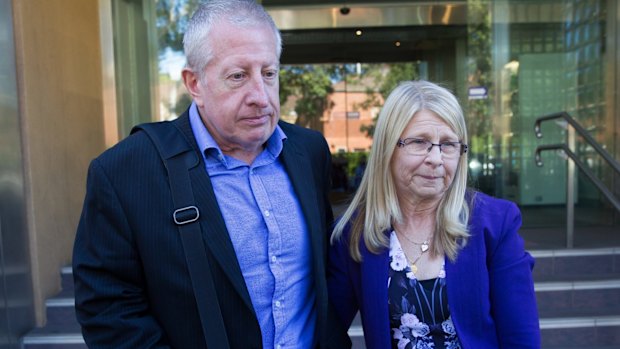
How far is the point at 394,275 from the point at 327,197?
0.36 metres

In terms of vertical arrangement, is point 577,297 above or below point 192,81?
below

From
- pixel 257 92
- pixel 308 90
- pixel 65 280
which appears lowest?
pixel 65 280

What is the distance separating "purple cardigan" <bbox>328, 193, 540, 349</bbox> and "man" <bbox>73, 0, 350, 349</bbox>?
30 centimetres

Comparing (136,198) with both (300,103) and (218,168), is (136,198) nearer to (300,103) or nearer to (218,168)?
(218,168)

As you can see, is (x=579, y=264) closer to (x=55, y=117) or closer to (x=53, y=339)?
(x=53, y=339)

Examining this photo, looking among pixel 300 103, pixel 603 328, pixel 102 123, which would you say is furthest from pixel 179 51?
pixel 300 103

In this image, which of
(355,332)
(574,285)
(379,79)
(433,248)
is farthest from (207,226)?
(379,79)

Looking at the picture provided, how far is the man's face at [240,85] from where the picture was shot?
119 centimetres

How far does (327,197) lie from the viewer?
1.71 meters

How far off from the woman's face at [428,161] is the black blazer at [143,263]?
61 centimetres

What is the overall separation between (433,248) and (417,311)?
20 cm

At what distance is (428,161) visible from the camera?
1448 millimetres

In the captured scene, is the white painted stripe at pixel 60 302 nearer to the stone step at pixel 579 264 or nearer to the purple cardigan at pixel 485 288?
the purple cardigan at pixel 485 288

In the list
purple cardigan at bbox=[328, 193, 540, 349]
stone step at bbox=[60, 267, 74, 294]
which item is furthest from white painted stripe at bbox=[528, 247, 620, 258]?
stone step at bbox=[60, 267, 74, 294]
